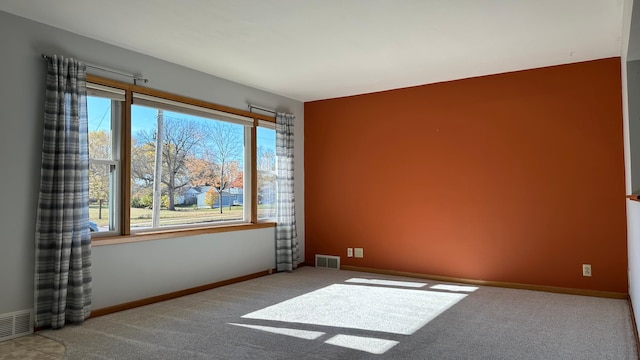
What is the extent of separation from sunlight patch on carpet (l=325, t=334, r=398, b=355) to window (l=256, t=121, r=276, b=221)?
278cm

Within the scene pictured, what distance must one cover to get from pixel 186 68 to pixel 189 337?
2.81 meters

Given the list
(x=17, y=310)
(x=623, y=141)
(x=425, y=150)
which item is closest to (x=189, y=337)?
(x=17, y=310)

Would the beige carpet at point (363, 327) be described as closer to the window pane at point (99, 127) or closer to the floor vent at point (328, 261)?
the floor vent at point (328, 261)

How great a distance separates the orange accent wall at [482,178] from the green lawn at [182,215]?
1.30 meters

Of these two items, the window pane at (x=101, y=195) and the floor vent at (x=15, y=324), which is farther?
the window pane at (x=101, y=195)

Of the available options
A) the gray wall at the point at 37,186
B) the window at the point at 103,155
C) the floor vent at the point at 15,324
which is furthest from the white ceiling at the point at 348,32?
the floor vent at the point at 15,324

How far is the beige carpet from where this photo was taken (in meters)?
2.86

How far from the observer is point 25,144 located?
3301 millimetres

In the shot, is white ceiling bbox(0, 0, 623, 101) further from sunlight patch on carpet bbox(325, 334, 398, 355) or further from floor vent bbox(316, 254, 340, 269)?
floor vent bbox(316, 254, 340, 269)

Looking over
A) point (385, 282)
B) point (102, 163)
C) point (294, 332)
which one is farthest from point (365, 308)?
point (102, 163)

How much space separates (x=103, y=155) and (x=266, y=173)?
2247 millimetres

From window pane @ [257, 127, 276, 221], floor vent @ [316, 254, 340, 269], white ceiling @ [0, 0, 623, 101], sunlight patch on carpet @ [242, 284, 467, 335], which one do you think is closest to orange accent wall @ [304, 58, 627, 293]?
floor vent @ [316, 254, 340, 269]

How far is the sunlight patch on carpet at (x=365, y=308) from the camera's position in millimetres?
3477

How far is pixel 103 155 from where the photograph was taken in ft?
12.8
